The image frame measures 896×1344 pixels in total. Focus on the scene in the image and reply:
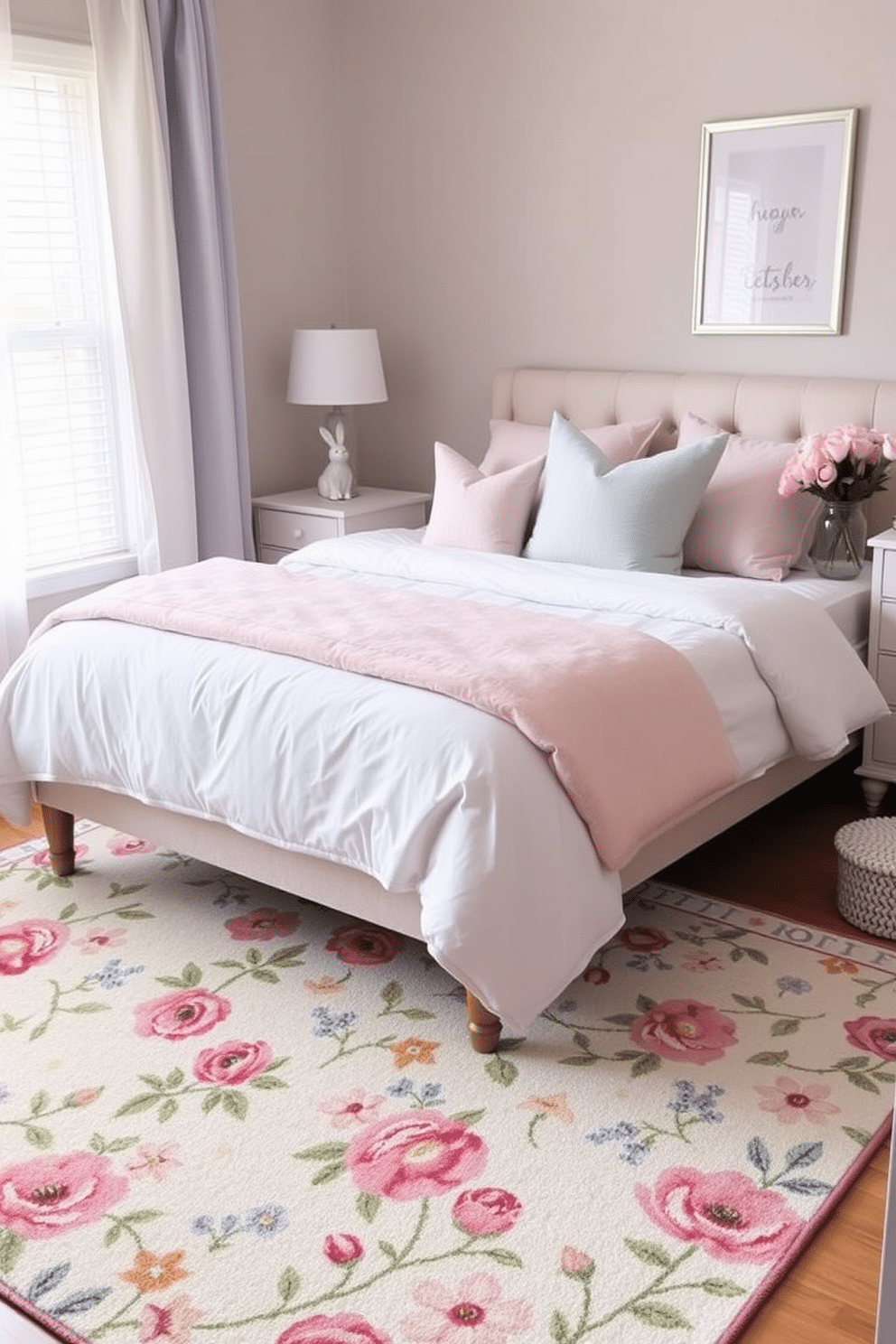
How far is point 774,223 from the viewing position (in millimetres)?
3977

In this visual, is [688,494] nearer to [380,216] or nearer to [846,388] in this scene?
[846,388]

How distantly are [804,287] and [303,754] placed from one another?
2274 millimetres

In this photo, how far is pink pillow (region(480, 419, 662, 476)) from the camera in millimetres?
4047

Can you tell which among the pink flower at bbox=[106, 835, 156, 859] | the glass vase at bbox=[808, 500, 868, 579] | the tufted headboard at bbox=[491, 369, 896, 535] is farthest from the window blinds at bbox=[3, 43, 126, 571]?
the glass vase at bbox=[808, 500, 868, 579]

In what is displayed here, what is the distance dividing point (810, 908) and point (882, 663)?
75 centimetres

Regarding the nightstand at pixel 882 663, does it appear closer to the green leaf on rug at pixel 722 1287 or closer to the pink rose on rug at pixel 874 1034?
the pink rose on rug at pixel 874 1034

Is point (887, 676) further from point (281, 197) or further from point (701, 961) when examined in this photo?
point (281, 197)

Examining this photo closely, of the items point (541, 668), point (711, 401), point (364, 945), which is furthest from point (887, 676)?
point (364, 945)

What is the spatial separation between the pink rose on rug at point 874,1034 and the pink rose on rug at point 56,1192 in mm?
1385

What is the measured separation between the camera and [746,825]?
369 cm

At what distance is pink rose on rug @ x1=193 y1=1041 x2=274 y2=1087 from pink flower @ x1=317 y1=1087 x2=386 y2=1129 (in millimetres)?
176

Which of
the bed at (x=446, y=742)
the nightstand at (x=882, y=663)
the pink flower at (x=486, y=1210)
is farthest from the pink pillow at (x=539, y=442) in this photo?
the pink flower at (x=486, y=1210)

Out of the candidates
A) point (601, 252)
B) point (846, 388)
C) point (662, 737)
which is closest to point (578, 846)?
point (662, 737)

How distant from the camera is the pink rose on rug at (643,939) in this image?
9.72ft
